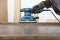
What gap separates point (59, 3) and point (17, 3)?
235cm

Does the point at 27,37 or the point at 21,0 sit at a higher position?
the point at 21,0

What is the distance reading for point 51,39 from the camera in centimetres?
73

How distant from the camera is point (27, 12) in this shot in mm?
1614

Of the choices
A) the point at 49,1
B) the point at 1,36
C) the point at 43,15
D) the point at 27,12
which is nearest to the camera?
the point at 1,36

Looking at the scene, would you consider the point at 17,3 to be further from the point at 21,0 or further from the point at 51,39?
the point at 51,39

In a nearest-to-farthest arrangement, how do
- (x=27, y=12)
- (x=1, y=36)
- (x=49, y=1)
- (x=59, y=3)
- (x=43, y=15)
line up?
(x=1, y=36)
(x=59, y=3)
(x=49, y=1)
(x=27, y=12)
(x=43, y=15)

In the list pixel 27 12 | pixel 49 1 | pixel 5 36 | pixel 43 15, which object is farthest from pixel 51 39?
pixel 43 15

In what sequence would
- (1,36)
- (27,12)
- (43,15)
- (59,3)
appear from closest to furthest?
(1,36) → (59,3) → (27,12) → (43,15)

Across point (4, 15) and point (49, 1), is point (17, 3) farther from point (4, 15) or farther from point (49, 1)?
point (49, 1)

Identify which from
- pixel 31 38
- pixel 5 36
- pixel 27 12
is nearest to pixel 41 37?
pixel 31 38

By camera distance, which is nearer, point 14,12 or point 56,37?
point 56,37

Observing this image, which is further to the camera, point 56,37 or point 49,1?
point 49,1

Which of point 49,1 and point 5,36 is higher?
point 49,1

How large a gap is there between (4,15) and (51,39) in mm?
2897
